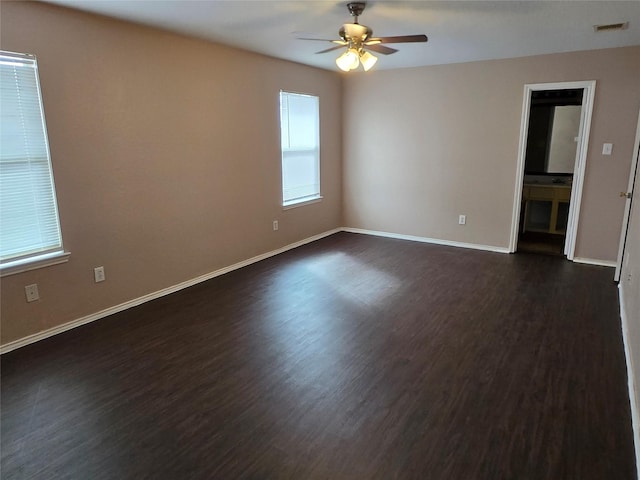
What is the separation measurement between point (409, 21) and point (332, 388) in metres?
2.78

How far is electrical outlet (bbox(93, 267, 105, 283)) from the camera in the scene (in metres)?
3.38

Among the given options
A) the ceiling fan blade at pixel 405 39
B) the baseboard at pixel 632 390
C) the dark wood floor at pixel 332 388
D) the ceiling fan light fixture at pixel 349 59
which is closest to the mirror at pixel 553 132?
the dark wood floor at pixel 332 388

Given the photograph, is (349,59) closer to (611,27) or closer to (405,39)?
(405,39)

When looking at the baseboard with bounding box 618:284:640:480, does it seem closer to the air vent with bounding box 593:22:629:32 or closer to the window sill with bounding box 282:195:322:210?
the air vent with bounding box 593:22:629:32

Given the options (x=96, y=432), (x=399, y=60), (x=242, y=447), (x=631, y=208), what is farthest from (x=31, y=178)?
(x=631, y=208)

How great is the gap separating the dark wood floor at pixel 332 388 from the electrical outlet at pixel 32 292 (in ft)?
1.12

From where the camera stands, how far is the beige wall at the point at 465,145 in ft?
14.5

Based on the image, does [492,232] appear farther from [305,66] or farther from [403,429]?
[403,429]

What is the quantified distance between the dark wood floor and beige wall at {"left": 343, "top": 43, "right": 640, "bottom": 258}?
4.34ft

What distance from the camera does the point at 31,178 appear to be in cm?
293

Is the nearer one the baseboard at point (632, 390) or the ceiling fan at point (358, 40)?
the baseboard at point (632, 390)

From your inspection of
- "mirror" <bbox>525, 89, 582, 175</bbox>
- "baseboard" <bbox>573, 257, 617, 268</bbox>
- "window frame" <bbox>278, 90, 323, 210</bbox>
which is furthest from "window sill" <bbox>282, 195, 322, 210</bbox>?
"baseboard" <bbox>573, 257, 617, 268</bbox>

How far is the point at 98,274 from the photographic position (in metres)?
3.40

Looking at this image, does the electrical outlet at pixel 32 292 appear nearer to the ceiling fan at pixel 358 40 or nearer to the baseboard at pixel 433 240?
the ceiling fan at pixel 358 40
